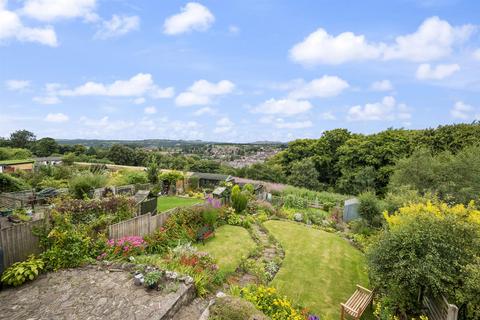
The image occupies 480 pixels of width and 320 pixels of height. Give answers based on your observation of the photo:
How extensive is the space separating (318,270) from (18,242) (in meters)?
8.74

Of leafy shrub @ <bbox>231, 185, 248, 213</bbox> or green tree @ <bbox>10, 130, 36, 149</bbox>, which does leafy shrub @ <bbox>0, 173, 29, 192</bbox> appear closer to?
leafy shrub @ <bbox>231, 185, 248, 213</bbox>

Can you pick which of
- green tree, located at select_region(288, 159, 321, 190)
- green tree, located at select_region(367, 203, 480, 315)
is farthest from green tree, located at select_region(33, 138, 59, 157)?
green tree, located at select_region(367, 203, 480, 315)

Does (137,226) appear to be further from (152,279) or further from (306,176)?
(306,176)

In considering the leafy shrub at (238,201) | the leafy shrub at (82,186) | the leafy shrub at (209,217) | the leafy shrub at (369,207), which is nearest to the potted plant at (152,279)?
the leafy shrub at (209,217)

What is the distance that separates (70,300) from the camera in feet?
16.6

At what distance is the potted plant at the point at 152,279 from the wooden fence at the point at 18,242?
350 centimetres

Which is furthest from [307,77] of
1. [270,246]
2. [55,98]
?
[55,98]

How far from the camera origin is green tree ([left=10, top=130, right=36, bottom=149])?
63750 mm

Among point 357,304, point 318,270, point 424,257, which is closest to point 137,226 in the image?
point 318,270

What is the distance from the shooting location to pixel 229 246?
9617 millimetres

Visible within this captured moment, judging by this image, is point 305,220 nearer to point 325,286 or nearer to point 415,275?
point 325,286

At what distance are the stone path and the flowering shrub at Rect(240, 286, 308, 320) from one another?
56.1 inches

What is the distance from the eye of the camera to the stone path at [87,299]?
465cm

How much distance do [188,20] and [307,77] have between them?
10800 mm
